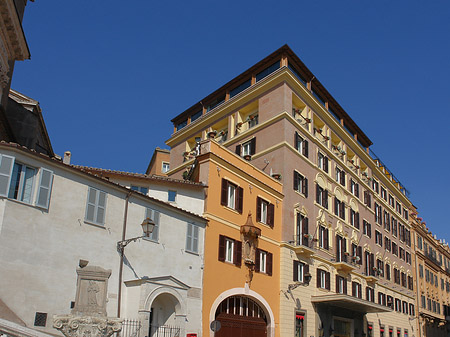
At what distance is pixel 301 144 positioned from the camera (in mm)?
34531

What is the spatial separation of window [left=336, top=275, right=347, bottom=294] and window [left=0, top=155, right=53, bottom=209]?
2480cm

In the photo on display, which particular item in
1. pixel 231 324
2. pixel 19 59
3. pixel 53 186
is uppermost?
pixel 19 59

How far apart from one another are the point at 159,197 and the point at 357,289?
21766 millimetres

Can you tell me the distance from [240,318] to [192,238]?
598 cm

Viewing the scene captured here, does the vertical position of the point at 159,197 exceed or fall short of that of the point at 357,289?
it exceeds it

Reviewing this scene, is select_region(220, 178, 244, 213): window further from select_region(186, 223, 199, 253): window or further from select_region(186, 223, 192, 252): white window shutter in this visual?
select_region(186, 223, 192, 252): white window shutter

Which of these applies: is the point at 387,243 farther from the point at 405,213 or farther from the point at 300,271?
the point at 300,271

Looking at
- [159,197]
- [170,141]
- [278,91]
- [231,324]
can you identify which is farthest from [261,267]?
[170,141]

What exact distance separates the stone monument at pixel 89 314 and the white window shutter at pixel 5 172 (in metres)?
4.93

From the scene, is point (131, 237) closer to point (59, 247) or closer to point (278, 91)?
point (59, 247)

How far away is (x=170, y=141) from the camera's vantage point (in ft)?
150

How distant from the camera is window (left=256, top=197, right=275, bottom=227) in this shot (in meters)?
28.9

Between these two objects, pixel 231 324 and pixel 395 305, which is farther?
pixel 395 305

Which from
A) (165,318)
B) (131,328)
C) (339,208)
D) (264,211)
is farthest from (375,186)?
(131,328)
